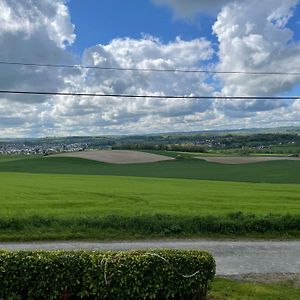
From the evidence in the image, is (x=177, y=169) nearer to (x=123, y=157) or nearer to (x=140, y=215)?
(x=123, y=157)

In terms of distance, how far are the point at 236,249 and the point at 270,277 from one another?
3.43 metres

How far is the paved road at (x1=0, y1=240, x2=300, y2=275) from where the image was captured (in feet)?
43.5

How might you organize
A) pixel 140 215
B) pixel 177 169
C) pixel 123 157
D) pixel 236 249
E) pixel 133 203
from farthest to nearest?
pixel 123 157 < pixel 177 169 < pixel 133 203 < pixel 140 215 < pixel 236 249

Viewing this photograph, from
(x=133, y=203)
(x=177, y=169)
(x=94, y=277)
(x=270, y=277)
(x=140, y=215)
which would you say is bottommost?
(x=177, y=169)

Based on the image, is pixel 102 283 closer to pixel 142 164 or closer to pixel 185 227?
pixel 185 227

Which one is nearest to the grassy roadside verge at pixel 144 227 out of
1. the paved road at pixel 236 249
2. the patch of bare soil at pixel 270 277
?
the paved road at pixel 236 249

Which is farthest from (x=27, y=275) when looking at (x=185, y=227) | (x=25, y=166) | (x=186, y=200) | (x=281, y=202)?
(x=25, y=166)

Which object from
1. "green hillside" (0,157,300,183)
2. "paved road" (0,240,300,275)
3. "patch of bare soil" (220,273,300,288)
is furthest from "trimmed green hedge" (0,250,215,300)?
"green hillside" (0,157,300,183)

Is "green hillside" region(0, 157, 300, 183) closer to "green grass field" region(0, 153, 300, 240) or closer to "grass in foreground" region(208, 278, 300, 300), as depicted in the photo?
"green grass field" region(0, 153, 300, 240)

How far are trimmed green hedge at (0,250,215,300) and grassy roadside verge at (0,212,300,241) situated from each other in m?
7.70

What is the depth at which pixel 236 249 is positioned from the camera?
51.5 feet

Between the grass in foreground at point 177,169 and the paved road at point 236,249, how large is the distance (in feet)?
116

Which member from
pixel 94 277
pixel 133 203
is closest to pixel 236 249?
pixel 94 277

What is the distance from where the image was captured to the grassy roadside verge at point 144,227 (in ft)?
56.3
